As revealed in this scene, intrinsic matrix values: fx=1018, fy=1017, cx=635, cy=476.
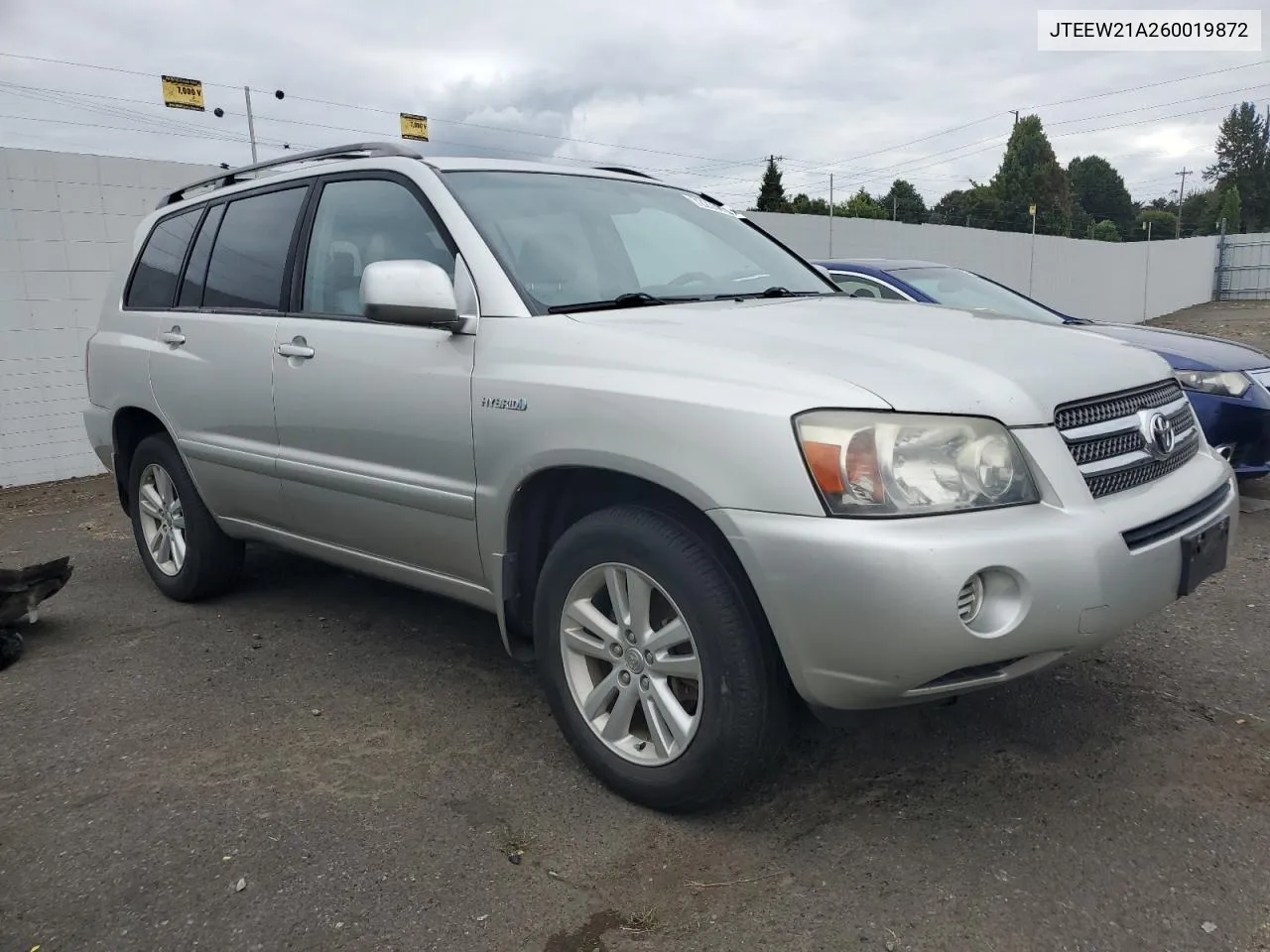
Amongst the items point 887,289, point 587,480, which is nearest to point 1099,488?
point 587,480

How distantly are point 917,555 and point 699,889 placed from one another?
952mm

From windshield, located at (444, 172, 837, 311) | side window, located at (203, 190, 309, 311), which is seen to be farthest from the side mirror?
side window, located at (203, 190, 309, 311)

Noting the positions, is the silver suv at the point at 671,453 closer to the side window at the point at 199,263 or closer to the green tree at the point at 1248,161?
the side window at the point at 199,263

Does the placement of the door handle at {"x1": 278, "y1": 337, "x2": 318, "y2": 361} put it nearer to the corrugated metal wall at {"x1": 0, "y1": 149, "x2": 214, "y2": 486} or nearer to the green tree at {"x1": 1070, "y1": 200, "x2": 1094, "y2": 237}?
the corrugated metal wall at {"x1": 0, "y1": 149, "x2": 214, "y2": 486}

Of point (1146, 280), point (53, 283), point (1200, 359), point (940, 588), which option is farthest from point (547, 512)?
point (1146, 280)

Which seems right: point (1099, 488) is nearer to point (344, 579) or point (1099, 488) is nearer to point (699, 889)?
point (699, 889)

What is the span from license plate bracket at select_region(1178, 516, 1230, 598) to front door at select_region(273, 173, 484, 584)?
1.92m

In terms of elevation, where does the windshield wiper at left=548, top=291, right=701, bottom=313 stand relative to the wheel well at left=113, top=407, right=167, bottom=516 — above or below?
above

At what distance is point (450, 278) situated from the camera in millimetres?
3111

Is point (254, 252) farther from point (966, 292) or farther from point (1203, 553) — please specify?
point (966, 292)

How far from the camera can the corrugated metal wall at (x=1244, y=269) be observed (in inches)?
1323

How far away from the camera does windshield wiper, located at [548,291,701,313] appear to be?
3006mm

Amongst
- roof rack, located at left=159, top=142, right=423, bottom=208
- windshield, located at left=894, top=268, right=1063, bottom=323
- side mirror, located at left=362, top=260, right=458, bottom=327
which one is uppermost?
roof rack, located at left=159, top=142, right=423, bottom=208

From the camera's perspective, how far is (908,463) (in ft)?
7.48
